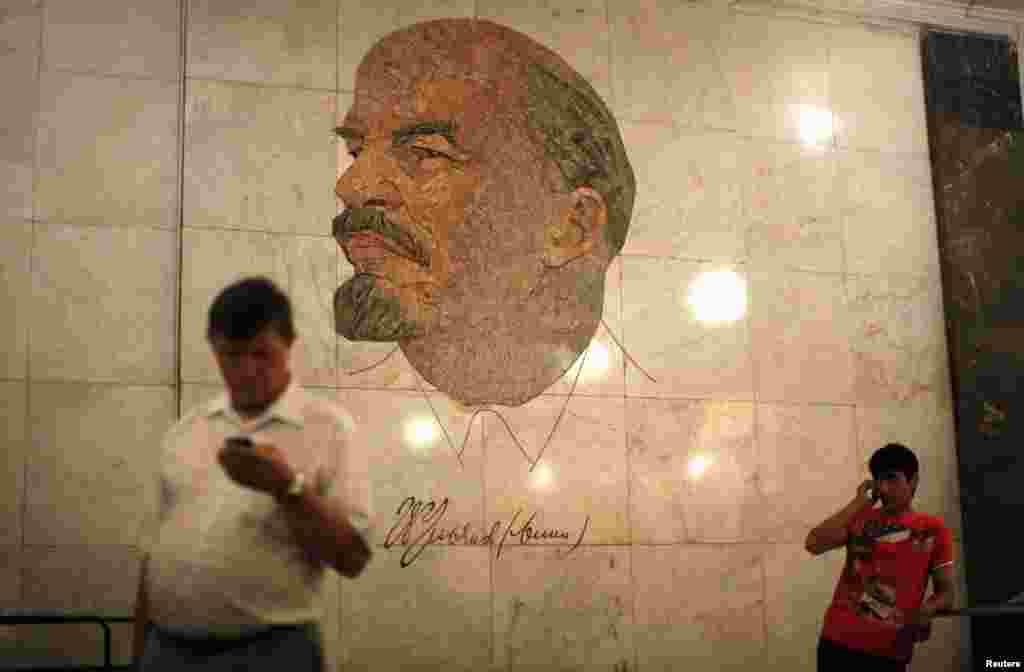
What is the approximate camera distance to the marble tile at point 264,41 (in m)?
7.74

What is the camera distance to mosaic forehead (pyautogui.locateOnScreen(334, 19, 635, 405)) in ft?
26.0

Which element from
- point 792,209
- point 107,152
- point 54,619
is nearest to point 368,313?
point 107,152

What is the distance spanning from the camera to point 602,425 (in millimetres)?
8258

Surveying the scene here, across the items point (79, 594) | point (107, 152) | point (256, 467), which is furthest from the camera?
point (107, 152)

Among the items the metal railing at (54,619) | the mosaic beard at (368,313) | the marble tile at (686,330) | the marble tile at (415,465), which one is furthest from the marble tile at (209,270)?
the marble tile at (686,330)

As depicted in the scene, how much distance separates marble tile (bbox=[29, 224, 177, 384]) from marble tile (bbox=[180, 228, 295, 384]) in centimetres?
10

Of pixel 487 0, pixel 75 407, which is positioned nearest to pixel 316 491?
pixel 75 407

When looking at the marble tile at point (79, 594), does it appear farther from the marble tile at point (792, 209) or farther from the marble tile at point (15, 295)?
the marble tile at point (792, 209)

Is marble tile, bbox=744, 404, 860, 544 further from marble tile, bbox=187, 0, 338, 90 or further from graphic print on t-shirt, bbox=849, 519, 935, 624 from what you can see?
marble tile, bbox=187, 0, 338, 90

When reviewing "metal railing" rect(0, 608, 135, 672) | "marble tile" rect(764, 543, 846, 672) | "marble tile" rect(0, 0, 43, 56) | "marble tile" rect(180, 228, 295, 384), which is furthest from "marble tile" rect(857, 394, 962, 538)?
"marble tile" rect(0, 0, 43, 56)

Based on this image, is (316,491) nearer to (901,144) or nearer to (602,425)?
(602,425)

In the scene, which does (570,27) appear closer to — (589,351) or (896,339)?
(589,351)

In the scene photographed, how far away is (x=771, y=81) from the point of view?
9188 millimetres

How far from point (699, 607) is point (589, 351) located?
1.81 meters
